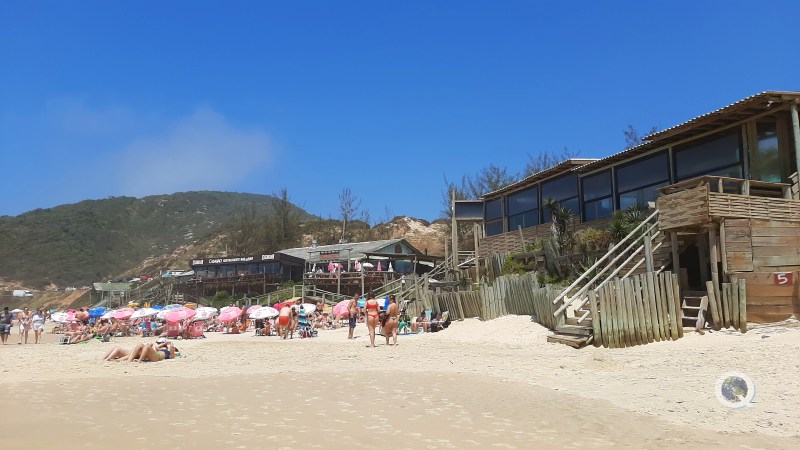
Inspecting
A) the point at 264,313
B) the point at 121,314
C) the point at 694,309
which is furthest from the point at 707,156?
the point at 121,314

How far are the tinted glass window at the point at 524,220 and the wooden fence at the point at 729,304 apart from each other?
37.5 feet

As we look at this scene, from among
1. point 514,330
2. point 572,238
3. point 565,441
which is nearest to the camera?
point 565,441

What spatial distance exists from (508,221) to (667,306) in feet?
43.3

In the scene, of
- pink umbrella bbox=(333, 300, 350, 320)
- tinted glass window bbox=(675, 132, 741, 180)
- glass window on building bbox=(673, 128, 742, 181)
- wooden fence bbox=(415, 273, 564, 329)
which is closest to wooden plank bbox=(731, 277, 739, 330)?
wooden fence bbox=(415, 273, 564, 329)

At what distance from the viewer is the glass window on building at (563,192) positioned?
837 inches

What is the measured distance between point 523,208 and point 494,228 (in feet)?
8.24

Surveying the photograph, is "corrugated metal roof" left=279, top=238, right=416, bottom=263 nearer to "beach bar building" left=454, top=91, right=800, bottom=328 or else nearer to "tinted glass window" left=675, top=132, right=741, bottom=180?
"beach bar building" left=454, top=91, right=800, bottom=328

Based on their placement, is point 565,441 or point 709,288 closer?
point 565,441

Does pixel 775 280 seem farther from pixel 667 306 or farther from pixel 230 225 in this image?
pixel 230 225

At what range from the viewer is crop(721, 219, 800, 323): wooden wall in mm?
11711

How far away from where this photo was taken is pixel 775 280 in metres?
11.7

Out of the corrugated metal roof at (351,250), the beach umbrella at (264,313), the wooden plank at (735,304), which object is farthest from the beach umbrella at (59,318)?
the wooden plank at (735,304)

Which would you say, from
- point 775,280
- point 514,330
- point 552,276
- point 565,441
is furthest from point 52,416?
point 552,276

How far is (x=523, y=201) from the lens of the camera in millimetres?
24375
